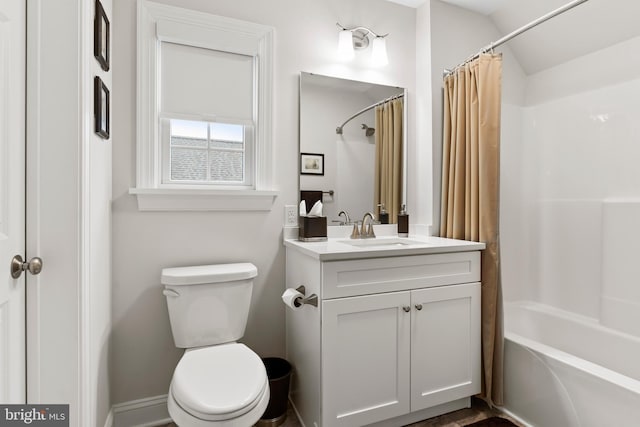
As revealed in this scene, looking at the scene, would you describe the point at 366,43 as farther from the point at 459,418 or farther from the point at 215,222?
the point at 459,418

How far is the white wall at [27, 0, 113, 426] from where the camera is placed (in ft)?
3.74

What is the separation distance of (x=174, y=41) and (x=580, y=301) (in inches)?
117

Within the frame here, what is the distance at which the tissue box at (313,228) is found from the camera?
1.96m

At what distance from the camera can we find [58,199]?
116 centimetres

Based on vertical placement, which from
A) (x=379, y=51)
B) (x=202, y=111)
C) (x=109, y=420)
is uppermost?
(x=379, y=51)

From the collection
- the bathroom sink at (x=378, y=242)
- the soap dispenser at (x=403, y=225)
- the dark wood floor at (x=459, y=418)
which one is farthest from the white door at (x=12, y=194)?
the soap dispenser at (x=403, y=225)

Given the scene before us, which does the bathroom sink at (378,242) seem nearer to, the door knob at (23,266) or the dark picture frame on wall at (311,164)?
the dark picture frame on wall at (311,164)

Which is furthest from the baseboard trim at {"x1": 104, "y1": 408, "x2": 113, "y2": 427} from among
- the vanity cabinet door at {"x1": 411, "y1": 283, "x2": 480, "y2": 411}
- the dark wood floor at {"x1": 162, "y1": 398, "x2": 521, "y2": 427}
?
the vanity cabinet door at {"x1": 411, "y1": 283, "x2": 480, "y2": 411}

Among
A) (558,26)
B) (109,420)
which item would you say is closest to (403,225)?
(558,26)

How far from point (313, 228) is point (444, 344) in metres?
0.93

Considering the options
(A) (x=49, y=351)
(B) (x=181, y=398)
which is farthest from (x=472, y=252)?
(A) (x=49, y=351)

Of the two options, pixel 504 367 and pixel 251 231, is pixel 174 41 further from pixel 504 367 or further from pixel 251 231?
pixel 504 367

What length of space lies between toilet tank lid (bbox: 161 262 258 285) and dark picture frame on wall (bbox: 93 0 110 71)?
0.96 meters

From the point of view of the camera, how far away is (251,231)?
1.96m
